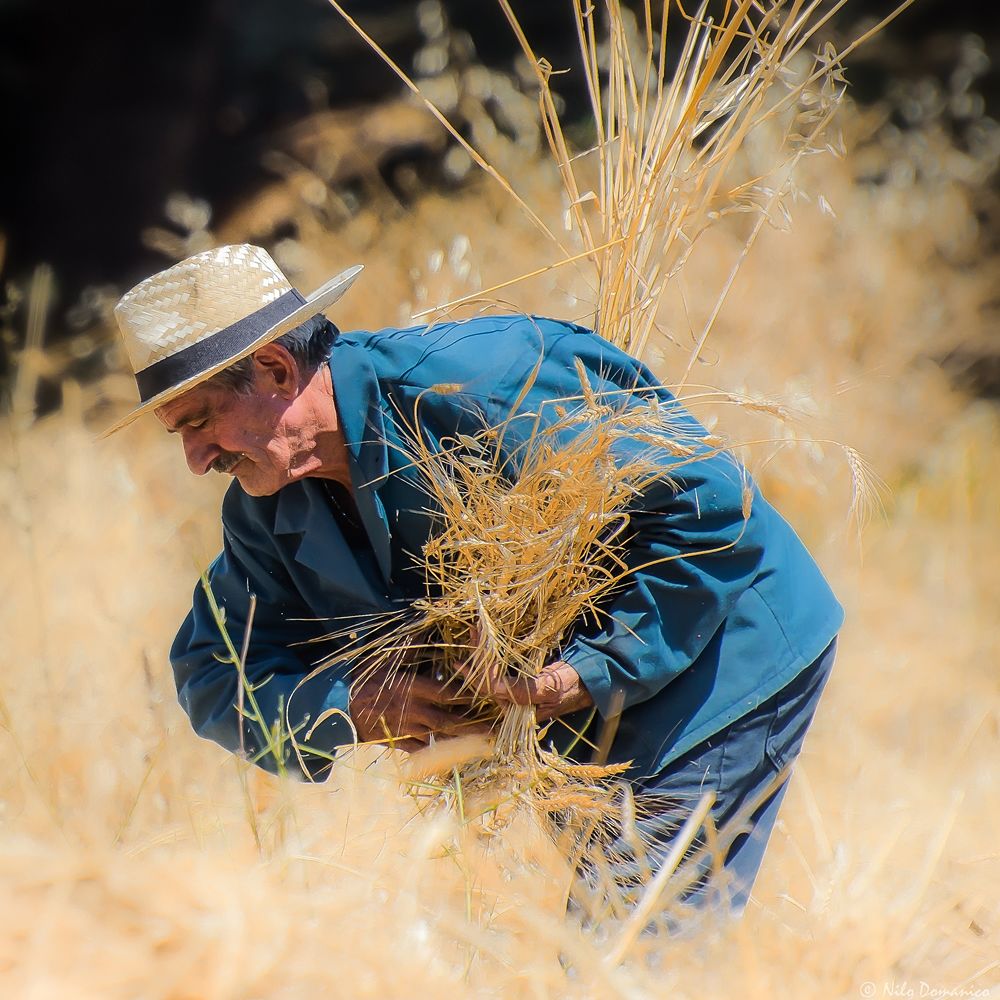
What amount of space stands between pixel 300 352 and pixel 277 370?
0.15 ft

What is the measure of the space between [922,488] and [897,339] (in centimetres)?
61

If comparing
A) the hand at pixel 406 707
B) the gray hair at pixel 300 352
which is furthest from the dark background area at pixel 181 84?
the hand at pixel 406 707

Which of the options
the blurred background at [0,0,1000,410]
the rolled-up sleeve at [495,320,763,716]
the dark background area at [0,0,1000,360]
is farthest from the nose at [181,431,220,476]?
the dark background area at [0,0,1000,360]

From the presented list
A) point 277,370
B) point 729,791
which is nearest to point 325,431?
point 277,370

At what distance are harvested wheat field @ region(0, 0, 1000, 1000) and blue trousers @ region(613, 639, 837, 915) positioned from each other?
0.09 m

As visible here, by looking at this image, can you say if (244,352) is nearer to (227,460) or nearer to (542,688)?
(227,460)

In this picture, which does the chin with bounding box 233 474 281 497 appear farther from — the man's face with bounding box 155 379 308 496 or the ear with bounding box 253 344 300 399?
the ear with bounding box 253 344 300 399

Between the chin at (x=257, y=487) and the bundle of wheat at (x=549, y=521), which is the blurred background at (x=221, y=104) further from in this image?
the chin at (x=257, y=487)

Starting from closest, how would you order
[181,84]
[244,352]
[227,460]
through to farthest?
[244,352] < [227,460] < [181,84]

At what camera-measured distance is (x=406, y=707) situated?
1.77 metres

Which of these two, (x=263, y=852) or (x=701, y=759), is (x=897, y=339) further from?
(x=263, y=852)

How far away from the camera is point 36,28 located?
616cm

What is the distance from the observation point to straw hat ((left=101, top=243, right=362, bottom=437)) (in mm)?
1673

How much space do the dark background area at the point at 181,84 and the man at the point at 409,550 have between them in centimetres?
414
